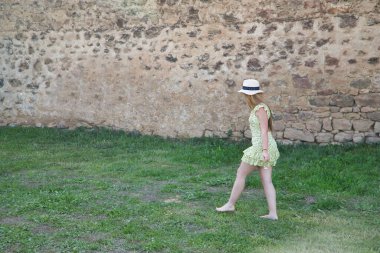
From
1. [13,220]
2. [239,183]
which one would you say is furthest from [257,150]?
[13,220]

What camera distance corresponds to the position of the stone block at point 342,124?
364 inches

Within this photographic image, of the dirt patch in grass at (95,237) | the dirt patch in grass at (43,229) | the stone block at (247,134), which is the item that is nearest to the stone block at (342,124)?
the stone block at (247,134)

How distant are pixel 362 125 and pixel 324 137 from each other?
0.62 metres

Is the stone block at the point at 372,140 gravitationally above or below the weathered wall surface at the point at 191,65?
below

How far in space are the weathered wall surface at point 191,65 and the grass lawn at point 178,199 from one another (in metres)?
0.54

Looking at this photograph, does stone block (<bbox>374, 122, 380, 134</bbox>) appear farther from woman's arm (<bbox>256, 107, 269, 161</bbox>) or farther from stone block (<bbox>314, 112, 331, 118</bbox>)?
woman's arm (<bbox>256, 107, 269, 161</bbox>)

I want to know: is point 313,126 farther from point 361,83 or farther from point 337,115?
point 361,83

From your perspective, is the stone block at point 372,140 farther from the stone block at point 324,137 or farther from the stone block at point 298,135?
the stone block at point 298,135

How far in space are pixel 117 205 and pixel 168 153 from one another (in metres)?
3.29

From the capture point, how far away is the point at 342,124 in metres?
9.30

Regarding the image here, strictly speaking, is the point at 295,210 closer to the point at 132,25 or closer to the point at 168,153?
the point at 168,153

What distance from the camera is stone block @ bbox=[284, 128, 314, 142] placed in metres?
9.59

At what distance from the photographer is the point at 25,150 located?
1050 cm

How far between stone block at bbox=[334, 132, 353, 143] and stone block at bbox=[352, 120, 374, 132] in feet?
0.47
